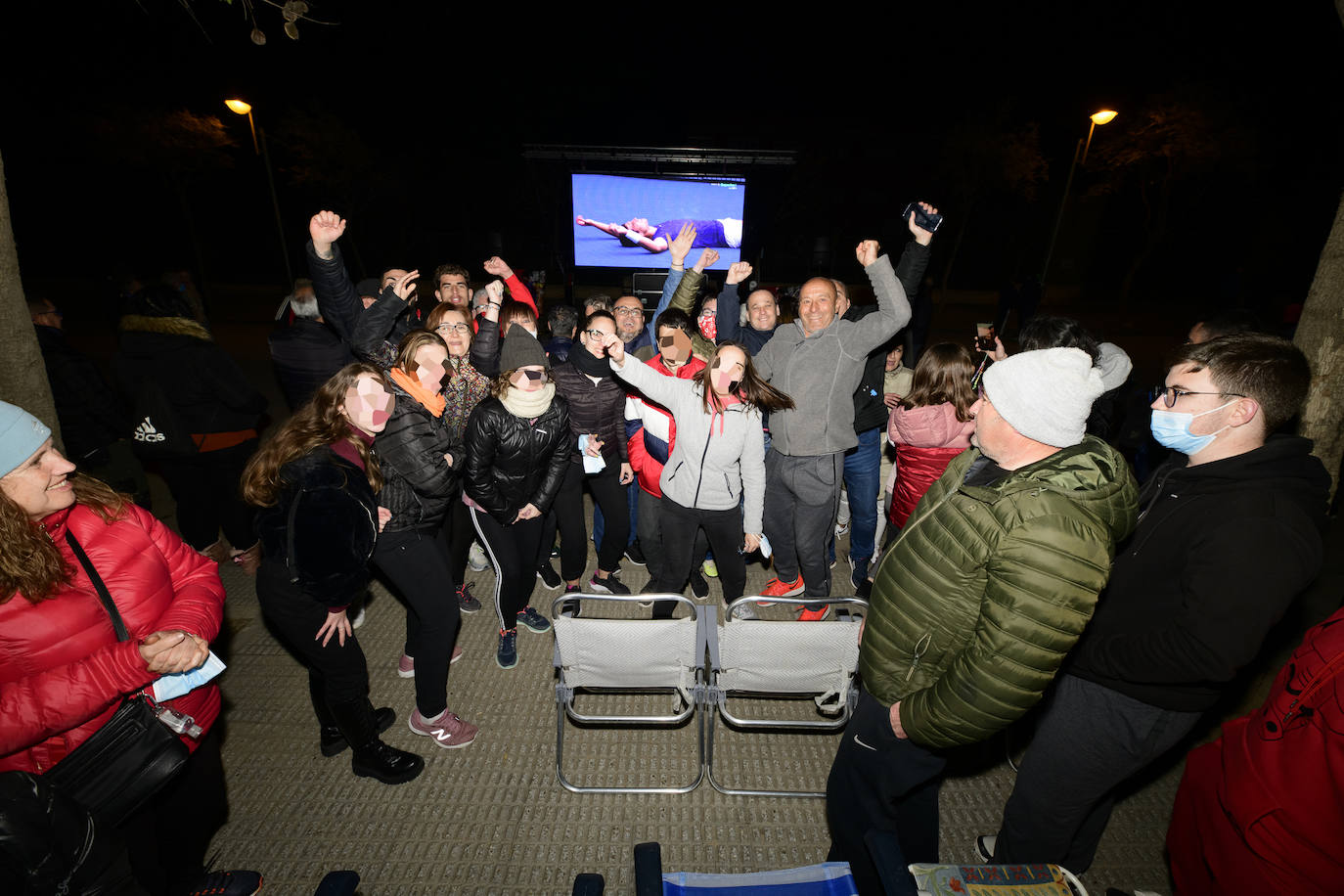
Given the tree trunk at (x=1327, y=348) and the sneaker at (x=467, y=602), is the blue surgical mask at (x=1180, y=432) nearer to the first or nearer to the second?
the tree trunk at (x=1327, y=348)

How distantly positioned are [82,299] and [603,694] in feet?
77.7

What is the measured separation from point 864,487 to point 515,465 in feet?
8.21

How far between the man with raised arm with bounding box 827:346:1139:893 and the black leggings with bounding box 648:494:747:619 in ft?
4.60

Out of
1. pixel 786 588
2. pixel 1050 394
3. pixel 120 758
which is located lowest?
pixel 786 588

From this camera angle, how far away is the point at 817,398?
3.45 metres

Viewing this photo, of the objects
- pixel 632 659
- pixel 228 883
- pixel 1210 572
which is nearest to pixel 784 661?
pixel 632 659

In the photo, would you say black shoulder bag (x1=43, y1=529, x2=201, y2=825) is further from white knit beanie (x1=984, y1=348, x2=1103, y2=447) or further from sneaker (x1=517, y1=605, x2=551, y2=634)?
white knit beanie (x1=984, y1=348, x2=1103, y2=447)

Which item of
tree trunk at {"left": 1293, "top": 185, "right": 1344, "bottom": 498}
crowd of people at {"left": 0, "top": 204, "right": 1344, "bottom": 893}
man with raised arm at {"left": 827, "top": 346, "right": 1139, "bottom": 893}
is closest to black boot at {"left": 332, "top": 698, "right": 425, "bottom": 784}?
crowd of people at {"left": 0, "top": 204, "right": 1344, "bottom": 893}

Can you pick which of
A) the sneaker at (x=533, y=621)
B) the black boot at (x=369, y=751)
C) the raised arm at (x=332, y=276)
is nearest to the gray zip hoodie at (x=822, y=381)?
the sneaker at (x=533, y=621)

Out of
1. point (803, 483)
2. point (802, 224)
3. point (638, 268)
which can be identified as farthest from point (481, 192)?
point (803, 483)

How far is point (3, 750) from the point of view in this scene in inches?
57.2

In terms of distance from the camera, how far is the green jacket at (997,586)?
149 centimetres

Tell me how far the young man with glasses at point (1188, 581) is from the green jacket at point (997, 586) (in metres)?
0.29

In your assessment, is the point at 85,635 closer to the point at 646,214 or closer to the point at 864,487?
the point at 864,487
